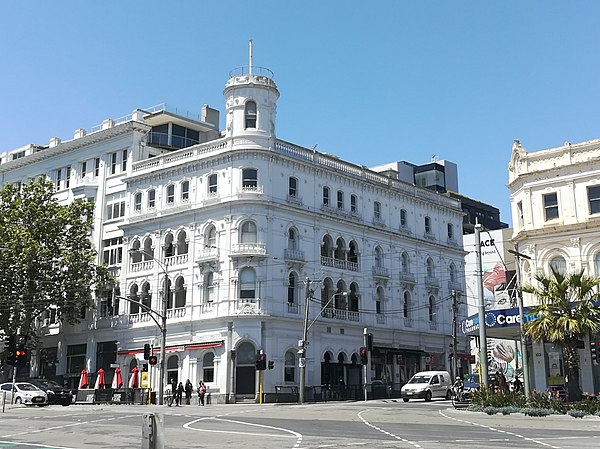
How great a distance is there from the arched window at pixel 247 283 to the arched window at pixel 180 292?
19.2 feet

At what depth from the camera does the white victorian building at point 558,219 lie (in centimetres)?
3841

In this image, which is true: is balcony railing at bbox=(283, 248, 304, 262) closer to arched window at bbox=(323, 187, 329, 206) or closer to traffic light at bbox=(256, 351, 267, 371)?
arched window at bbox=(323, 187, 329, 206)

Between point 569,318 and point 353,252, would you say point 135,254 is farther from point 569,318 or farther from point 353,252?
point 569,318

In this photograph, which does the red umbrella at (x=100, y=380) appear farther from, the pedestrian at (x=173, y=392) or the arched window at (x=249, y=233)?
the arched window at (x=249, y=233)

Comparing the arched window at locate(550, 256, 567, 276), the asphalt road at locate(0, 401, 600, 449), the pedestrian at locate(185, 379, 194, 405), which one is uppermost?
the arched window at locate(550, 256, 567, 276)

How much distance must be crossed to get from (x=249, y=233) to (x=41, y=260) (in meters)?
17.2

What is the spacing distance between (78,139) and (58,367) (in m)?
20.2

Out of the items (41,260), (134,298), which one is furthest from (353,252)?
(41,260)

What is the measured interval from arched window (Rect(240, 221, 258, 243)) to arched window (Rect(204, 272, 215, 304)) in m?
3.74

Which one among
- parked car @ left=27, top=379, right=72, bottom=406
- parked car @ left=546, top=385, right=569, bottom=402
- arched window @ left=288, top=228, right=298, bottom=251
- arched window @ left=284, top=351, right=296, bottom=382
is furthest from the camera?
arched window @ left=288, top=228, right=298, bottom=251

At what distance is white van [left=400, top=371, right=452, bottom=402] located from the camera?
1923 inches

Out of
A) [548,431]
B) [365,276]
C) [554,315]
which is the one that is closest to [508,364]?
[365,276]

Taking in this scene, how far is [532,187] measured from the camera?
41.1m

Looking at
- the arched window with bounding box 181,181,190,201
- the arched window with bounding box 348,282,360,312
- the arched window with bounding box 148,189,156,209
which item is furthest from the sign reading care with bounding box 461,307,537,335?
the arched window with bounding box 148,189,156,209
